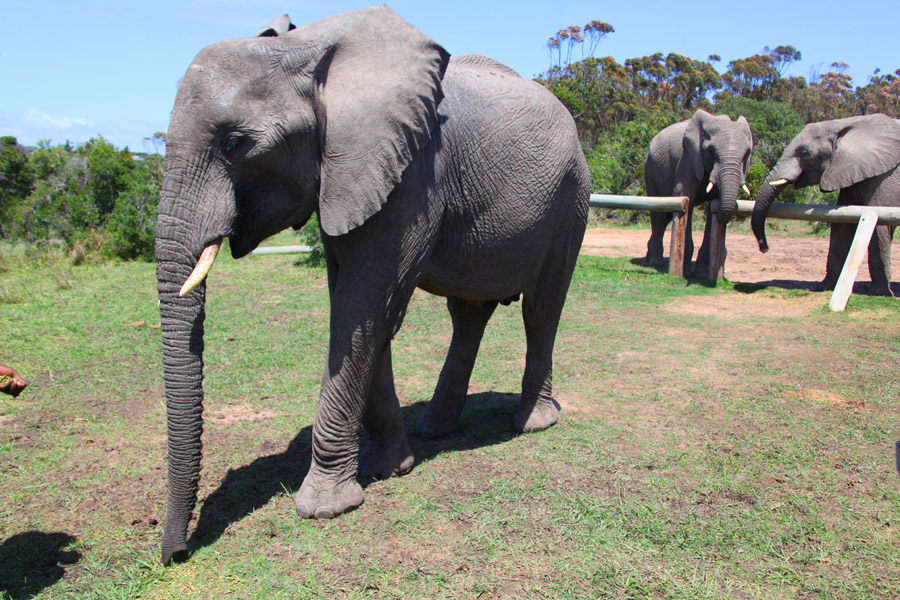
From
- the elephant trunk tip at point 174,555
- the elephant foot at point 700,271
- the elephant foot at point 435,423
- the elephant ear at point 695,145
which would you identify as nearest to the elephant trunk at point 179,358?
the elephant trunk tip at point 174,555

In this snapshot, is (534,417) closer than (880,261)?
Yes

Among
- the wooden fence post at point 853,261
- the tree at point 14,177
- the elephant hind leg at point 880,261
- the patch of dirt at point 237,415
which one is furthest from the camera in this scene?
the tree at point 14,177

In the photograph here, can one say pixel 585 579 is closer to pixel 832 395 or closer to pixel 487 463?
pixel 487 463

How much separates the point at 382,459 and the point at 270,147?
73.3 inches

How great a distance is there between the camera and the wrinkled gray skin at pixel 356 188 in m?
2.87

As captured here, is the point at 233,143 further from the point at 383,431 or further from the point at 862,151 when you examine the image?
the point at 862,151

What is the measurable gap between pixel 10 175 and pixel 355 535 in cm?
1924

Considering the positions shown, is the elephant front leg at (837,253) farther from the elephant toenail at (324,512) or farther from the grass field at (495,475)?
the elephant toenail at (324,512)

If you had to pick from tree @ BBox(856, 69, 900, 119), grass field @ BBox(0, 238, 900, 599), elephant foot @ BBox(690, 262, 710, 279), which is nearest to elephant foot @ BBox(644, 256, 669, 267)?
elephant foot @ BBox(690, 262, 710, 279)

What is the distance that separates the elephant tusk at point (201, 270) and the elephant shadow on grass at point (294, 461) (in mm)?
1220

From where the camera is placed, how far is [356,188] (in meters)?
3.07

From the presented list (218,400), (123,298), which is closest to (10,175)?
(123,298)

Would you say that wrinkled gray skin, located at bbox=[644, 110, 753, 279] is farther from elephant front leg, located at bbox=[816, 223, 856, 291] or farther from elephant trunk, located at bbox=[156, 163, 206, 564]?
elephant trunk, located at bbox=[156, 163, 206, 564]

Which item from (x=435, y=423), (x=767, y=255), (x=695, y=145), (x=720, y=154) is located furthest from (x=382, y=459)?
(x=767, y=255)
